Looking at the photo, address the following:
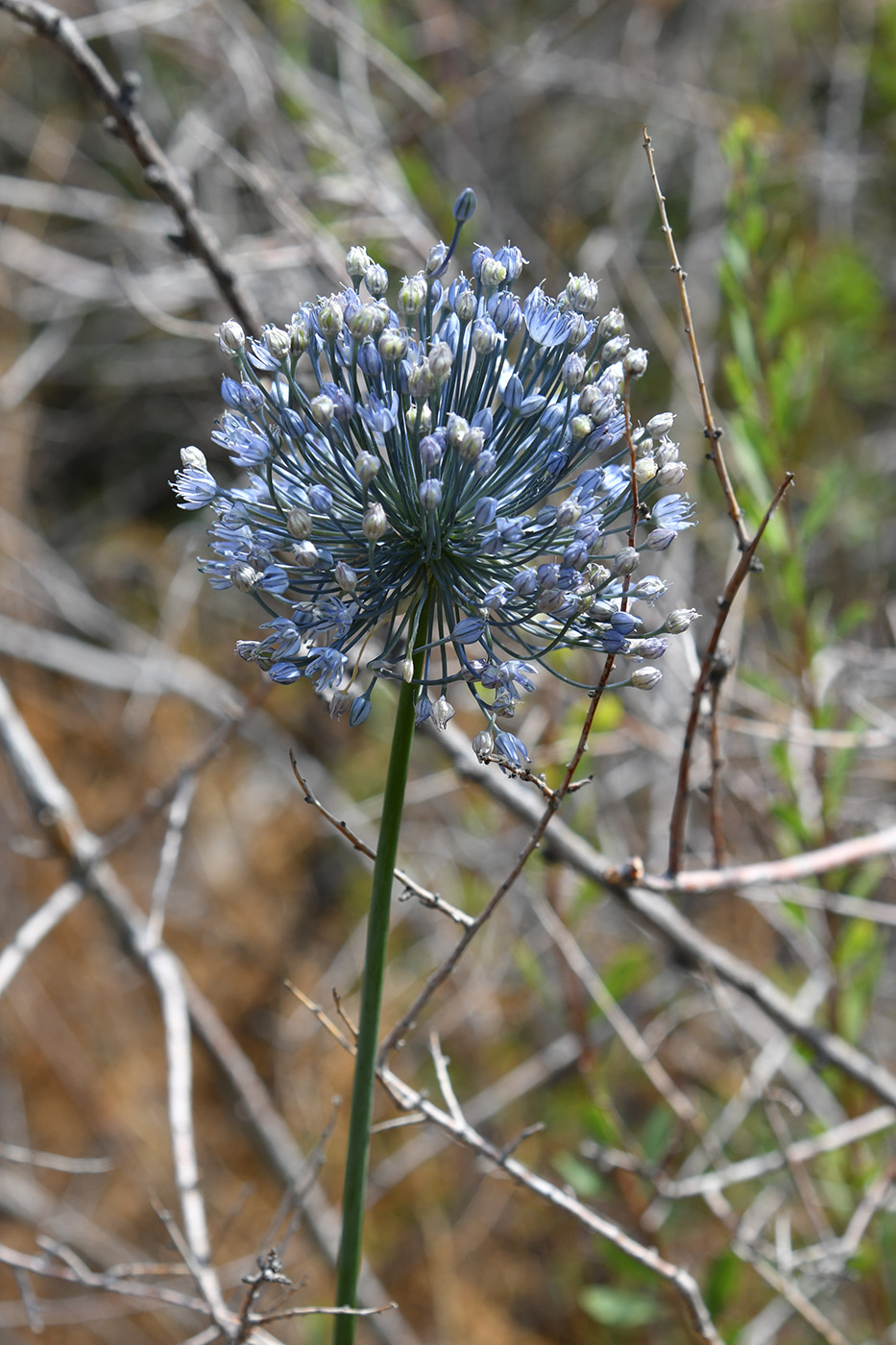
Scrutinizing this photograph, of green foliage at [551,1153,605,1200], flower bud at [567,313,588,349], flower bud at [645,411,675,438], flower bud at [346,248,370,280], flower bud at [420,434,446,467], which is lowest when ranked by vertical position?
green foliage at [551,1153,605,1200]

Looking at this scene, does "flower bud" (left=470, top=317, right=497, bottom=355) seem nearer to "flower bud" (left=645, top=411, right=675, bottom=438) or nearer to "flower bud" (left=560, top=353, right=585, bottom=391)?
"flower bud" (left=560, top=353, right=585, bottom=391)

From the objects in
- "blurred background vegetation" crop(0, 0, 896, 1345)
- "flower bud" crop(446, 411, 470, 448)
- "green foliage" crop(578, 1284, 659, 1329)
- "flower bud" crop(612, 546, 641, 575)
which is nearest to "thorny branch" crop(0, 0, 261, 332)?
"blurred background vegetation" crop(0, 0, 896, 1345)

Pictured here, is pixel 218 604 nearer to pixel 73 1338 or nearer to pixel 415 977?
pixel 415 977

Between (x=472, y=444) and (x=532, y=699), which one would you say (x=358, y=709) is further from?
(x=532, y=699)

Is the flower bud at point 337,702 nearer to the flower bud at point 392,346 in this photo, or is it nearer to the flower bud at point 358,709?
the flower bud at point 358,709

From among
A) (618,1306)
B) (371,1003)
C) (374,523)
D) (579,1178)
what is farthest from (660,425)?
(618,1306)

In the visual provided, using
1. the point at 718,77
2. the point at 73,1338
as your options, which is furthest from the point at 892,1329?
the point at 718,77

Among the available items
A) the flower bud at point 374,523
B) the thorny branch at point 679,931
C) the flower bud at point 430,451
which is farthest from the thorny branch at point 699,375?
the thorny branch at point 679,931
